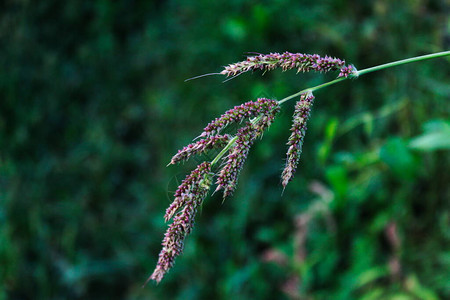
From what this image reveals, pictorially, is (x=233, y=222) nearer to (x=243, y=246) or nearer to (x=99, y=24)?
(x=243, y=246)

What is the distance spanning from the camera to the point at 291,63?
0.96m

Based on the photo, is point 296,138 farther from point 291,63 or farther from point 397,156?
point 397,156

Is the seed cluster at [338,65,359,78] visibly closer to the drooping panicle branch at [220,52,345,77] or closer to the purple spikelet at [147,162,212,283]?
the drooping panicle branch at [220,52,345,77]

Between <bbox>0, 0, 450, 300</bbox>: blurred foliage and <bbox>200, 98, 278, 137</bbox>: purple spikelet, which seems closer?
<bbox>200, 98, 278, 137</bbox>: purple spikelet

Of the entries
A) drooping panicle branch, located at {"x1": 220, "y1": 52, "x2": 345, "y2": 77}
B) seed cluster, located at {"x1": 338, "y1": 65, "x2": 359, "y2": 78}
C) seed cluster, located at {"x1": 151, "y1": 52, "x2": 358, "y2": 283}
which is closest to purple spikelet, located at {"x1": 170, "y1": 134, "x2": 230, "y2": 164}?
seed cluster, located at {"x1": 151, "y1": 52, "x2": 358, "y2": 283}

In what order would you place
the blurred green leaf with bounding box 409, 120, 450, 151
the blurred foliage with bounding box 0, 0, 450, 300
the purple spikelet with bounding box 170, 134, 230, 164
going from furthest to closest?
the blurred foliage with bounding box 0, 0, 450, 300
the blurred green leaf with bounding box 409, 120, 450, 151
the purple spikelet with bounding box 170, 134, 230, 164

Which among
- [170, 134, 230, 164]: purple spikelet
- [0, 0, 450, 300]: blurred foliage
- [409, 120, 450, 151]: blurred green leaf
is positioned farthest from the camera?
[0, 0, 450, 300]: blurred foliage

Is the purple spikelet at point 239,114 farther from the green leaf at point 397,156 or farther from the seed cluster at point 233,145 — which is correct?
the green leaf at point 397,156

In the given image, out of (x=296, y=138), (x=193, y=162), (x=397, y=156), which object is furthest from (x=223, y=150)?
(x=193, y=162)

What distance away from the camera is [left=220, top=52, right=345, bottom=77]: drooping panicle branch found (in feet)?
3.13

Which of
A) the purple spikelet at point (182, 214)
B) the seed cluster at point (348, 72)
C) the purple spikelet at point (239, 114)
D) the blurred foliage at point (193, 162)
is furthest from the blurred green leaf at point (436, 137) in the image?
the purple spikelet at point (182, 214)

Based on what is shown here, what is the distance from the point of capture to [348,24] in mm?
2938

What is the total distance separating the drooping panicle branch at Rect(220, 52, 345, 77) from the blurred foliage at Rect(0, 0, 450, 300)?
82 cm

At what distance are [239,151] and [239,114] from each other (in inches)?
3.0
